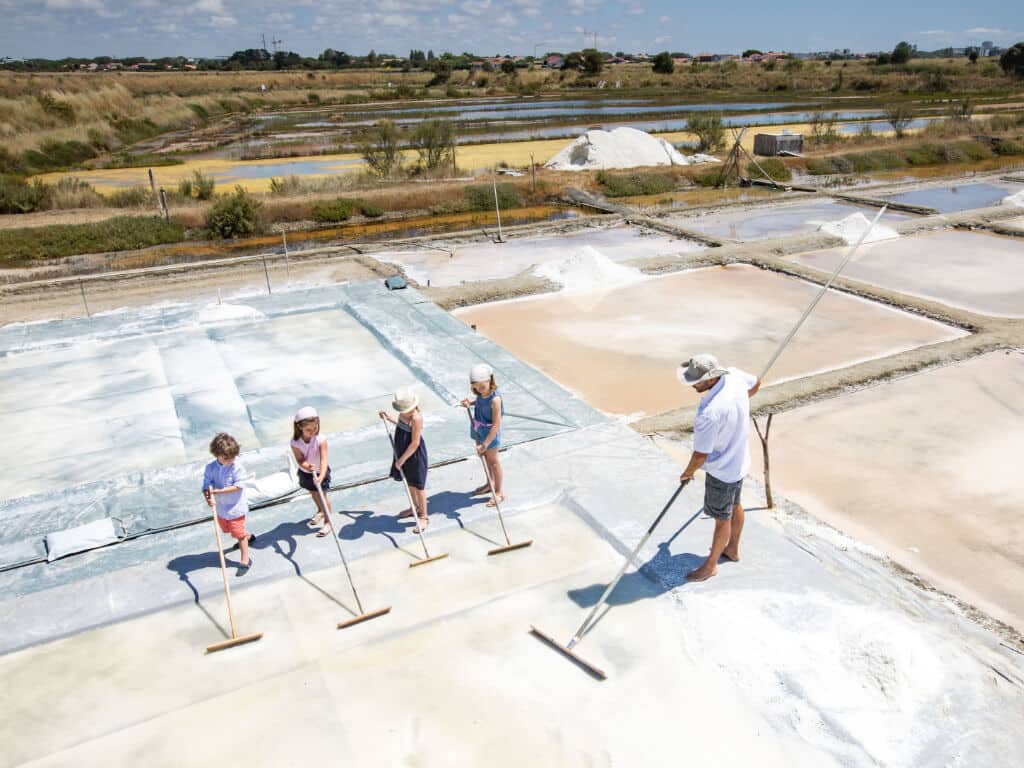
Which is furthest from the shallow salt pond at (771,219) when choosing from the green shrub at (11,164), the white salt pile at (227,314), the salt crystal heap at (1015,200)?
the green shrub at (11,164)

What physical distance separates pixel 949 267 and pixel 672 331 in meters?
6.95

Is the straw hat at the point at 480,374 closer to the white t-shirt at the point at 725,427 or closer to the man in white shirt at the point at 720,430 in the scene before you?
the man in white shirt at the point at 720,430

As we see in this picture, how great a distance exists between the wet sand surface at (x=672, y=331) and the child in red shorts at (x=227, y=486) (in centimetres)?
454

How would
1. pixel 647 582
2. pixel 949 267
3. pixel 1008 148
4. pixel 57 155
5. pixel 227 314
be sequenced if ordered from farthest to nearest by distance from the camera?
pixel 57 155 → pixel 1008 148 → pixel 949 267 → pixel 227 314 → pixel 647 582

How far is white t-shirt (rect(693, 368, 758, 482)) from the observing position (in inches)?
187

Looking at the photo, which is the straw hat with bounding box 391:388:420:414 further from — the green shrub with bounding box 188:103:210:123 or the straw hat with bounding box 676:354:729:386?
the green shrub with bounding box 188:103:210:123

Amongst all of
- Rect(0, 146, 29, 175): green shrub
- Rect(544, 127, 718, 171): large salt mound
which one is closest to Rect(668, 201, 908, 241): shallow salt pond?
Rect(544, 127, 718, 171): large salt mound

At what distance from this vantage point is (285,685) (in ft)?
14.7

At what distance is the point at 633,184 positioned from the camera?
79.5 feet

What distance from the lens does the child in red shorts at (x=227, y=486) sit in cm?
512

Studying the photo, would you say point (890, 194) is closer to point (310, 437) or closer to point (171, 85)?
point (310, 437)

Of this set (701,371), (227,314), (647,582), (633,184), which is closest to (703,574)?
(647,582)

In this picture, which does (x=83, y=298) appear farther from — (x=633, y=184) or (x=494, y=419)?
(x=633, y=184)

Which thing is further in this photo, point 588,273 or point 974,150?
point 974,150
